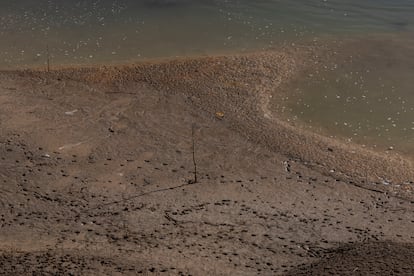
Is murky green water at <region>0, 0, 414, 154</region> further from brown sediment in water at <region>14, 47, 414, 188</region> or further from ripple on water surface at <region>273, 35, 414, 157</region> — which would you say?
brown sediment in water at <region>14, 47, 414, 188</region>

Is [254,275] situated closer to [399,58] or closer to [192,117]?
[192,117]

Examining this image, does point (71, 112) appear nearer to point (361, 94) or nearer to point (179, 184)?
point (179, 184)

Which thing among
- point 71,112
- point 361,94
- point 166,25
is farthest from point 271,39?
point 71,112

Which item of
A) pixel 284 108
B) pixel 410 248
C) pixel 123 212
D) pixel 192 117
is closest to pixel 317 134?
pixel 284 108

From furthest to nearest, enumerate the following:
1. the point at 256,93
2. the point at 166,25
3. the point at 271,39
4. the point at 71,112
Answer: the point at 166,25
the point at 271,39
the point at 256,93
the point at 71,112

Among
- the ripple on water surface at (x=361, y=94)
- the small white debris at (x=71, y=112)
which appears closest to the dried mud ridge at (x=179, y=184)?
the small white debris at (x=71, y=112)

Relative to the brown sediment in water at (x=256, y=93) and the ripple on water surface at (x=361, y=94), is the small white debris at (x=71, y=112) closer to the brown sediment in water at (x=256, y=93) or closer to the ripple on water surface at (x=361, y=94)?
the brown sediment in water at (x=256, y=93)
